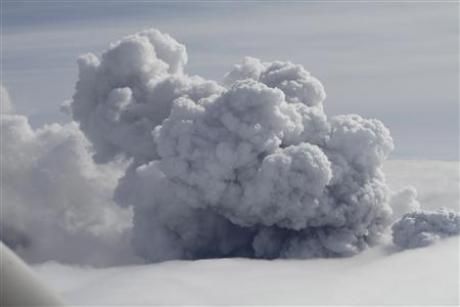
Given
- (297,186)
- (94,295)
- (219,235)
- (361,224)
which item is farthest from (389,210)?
(94,295)

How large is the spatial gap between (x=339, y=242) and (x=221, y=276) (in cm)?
2425

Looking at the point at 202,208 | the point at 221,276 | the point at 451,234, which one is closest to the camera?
the point at 202,208

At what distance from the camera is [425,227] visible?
370ft

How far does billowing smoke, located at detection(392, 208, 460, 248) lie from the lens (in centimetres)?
11200

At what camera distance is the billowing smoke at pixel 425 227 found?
4409 inches

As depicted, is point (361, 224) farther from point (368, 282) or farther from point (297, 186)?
point (368, 282)

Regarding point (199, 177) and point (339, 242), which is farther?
point (339, 242)

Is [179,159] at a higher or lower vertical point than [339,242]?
higher

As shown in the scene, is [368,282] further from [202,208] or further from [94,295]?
[94,295]

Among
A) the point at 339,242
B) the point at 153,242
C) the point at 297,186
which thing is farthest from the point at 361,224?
the point at 153,242

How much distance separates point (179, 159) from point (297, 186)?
50.2 feet

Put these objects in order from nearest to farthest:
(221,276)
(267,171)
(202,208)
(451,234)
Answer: (267,171)
(202,208)
(451,234)
(221,276)

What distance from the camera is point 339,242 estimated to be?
108m

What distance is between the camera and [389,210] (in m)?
109
